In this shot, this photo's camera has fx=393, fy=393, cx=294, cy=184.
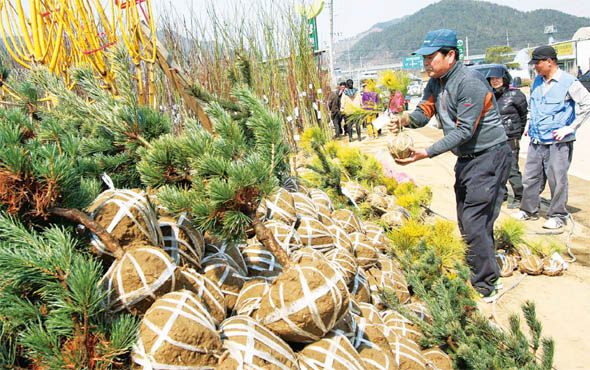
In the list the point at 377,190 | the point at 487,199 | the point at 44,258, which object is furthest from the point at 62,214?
the point at 377,190

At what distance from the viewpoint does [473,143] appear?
2662 mm

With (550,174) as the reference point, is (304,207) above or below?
above

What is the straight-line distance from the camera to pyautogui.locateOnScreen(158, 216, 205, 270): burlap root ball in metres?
1.31

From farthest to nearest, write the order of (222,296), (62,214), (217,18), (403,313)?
(217,18), (403,313), (222,296), (62,214)

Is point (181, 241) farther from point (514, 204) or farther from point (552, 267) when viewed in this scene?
point (514, 204)

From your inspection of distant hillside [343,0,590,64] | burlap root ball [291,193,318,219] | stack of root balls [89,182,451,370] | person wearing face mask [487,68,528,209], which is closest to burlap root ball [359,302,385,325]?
stack of root balls [89,182,451,370]

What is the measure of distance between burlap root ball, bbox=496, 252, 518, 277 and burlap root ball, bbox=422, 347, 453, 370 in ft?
5.36

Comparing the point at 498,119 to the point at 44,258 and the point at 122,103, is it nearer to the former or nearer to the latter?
the point at 122,103

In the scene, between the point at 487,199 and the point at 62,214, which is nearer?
the point at 62,214

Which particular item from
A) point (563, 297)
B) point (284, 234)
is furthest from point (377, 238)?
point (563, 297)

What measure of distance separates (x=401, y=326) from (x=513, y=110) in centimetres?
407

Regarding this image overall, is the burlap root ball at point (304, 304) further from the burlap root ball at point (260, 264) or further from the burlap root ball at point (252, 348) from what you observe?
the burlap root ball at point (260, 264)

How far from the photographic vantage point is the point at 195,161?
1.17m

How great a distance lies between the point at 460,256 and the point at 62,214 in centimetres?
225
